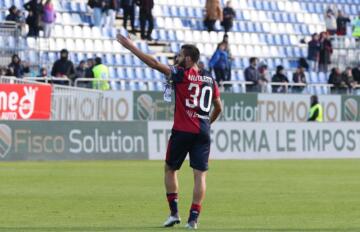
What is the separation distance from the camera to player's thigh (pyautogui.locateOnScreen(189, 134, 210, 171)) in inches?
537

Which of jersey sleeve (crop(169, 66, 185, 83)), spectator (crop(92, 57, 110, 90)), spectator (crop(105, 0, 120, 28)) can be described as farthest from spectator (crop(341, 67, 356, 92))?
jersey sleeve (crop(169, 66, 185, 83))

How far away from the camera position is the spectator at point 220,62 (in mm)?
37344

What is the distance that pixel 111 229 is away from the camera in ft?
42.8

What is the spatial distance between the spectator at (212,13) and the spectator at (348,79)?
486 centimetres

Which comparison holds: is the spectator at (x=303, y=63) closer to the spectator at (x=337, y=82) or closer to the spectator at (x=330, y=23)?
the spectator at (x=337, y=82)

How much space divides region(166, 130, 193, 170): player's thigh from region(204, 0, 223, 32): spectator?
92.3 feet

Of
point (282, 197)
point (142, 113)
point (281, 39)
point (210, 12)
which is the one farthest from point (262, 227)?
point (281, 39)

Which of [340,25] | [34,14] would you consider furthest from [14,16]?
[340,25]

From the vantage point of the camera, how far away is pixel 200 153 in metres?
13.7

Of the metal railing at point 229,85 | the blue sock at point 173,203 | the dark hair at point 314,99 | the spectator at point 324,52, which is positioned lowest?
the blue sock at point 173,203

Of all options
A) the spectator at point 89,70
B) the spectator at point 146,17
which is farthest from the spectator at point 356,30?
the spectator at point 89,70

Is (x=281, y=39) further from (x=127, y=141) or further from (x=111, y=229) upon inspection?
(x=111, y=229)

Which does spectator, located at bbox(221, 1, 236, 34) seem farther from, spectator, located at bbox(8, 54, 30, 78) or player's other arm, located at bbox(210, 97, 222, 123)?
player's other arm, located at bbox(210, 97, 222, 123)

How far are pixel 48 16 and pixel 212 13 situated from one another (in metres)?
7.67
